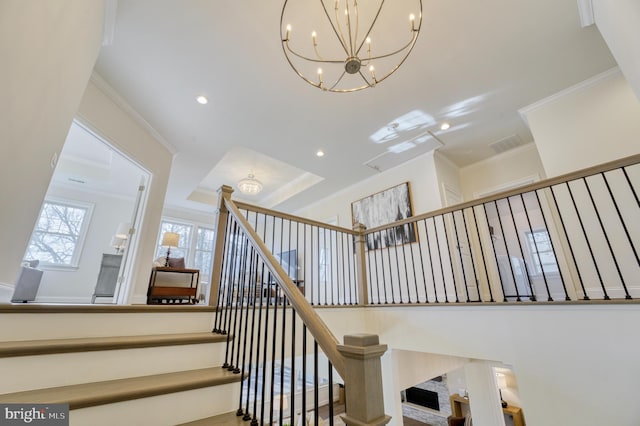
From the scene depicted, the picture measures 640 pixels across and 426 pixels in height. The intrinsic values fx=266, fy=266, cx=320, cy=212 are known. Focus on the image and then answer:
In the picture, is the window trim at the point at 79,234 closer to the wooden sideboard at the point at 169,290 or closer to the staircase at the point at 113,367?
the wooden sideboard at the point at 169,290

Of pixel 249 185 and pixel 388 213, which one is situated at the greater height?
pixel 249 185

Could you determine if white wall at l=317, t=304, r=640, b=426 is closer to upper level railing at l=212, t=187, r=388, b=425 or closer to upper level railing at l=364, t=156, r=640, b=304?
upper level railing at l=364, t=156, r=640, b=304

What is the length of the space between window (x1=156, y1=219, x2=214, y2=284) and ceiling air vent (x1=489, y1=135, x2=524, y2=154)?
7.12 m

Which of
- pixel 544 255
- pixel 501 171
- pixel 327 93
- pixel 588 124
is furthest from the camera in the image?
pixel 501 171

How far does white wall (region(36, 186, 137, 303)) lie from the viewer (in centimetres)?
562

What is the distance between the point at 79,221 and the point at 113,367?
6395 millimetres

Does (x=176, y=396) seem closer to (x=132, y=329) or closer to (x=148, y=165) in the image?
(x=132, y=329)

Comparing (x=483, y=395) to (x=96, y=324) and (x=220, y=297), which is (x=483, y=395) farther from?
(x=96, y=324)

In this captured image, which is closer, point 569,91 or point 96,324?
point 96,324

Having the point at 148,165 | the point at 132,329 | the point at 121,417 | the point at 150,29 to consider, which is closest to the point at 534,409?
the point at 121,417

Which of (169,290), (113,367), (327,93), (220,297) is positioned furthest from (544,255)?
(169,290)

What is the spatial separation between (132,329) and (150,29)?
2.77 metres

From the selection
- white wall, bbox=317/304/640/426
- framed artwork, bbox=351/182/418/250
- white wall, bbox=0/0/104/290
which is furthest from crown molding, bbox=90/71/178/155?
white wall, bbox=317/304/640/426

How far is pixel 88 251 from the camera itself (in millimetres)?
6074
